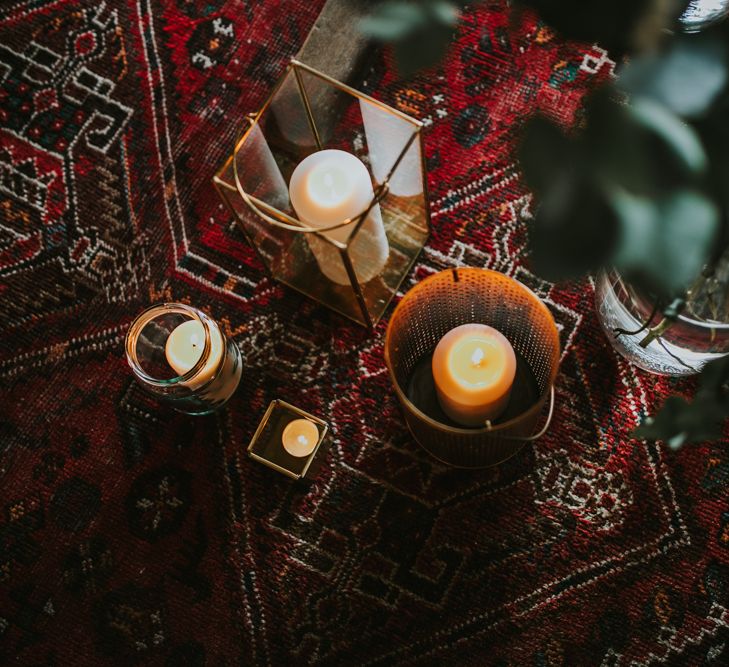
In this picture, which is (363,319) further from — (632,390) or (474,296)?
(632,390)

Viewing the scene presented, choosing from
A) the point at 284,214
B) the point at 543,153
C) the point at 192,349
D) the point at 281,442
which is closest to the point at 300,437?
the point at 281,442

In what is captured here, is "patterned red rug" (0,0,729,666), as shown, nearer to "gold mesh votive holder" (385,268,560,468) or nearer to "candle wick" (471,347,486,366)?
"gold mesh votive holder" (385,268,560,468)

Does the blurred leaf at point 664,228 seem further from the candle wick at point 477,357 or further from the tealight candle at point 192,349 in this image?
the tealight candle at point 192,349

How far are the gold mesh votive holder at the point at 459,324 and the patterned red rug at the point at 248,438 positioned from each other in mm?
88

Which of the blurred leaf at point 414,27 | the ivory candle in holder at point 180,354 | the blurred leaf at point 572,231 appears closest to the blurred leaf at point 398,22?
the blurred leaf at point 414,27

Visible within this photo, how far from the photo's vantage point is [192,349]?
91 cm

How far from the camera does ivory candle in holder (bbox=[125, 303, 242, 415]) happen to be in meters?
0.88

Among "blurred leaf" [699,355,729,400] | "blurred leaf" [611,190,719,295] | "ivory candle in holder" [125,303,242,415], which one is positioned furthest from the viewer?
"ivory candle in holder" [125,303,242,415]

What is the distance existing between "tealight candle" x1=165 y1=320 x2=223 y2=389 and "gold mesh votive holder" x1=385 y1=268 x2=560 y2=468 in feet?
0.74

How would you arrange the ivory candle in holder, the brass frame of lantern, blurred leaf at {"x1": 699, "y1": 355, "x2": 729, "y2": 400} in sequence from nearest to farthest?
1. blurred leaf at {"x1": 699, "y1": 355, "x2": 729, "y2": 400}
2. the brass frame of lantern
3. the ivory candle in holder

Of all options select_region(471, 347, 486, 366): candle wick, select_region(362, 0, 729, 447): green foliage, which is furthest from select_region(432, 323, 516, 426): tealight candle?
select_region(362, 0, 729, 447): green foliage

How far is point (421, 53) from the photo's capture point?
41 cm

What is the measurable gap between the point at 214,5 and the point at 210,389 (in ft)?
1.96

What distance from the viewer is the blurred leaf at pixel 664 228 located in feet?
1.22
